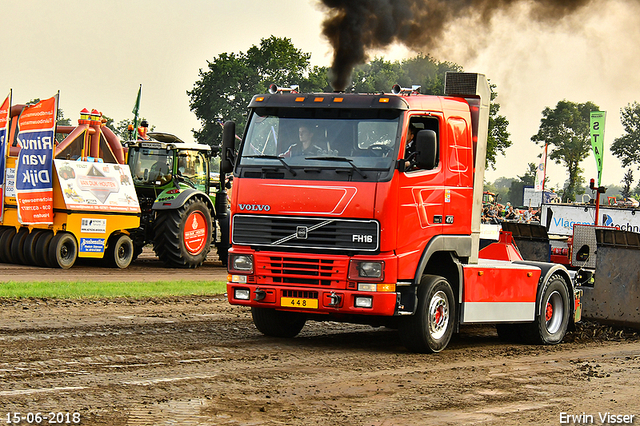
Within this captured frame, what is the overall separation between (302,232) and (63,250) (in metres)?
11.5

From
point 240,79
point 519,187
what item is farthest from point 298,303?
point 519,187

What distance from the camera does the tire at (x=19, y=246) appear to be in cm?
2019

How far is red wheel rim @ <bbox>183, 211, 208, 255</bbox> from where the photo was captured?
21.0m

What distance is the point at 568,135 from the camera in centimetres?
7225

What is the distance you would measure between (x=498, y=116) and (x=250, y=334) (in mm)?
52074

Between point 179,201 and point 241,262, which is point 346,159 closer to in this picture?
point 241,262

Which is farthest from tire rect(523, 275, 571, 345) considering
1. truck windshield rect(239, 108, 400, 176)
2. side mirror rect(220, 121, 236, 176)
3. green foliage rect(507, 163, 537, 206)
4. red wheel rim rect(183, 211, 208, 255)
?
green foliage rect(507, 163, 537, 206)

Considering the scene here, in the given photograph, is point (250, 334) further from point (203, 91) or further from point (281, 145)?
point (203, 91)

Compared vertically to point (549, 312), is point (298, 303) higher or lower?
higher

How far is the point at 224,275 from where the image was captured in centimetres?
2097

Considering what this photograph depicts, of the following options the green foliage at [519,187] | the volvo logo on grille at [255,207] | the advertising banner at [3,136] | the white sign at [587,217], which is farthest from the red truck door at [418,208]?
the green foliage at [519,187]

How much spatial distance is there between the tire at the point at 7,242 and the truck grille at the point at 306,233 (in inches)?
478

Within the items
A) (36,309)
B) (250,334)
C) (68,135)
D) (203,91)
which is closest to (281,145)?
(250,334)

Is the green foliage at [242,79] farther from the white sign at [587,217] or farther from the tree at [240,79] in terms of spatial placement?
the white sign at [587,217]
